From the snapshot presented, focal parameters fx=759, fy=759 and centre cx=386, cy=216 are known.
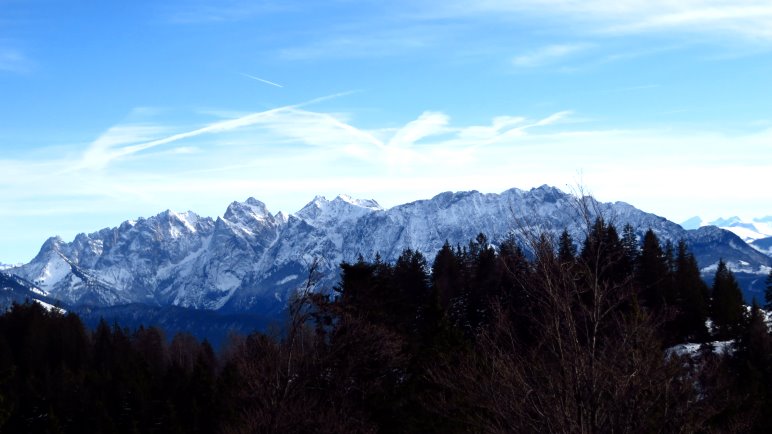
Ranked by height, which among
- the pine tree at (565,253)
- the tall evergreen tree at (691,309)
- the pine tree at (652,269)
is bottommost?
the tall evergreen tree at (691,309)

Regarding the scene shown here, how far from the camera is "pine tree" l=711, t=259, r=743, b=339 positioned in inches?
2926

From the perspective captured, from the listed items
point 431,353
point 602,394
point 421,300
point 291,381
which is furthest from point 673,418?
point 421,300

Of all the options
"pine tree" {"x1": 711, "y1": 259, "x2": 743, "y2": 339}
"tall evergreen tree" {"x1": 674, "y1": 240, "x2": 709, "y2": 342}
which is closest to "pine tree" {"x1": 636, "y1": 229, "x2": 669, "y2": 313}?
"tall evergreen tree" {"x1": 674, "y1": 240, "x2": 709, "y2": 342}

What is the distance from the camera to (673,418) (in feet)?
47.0

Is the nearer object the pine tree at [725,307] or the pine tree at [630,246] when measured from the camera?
the pine tree at [725,307]

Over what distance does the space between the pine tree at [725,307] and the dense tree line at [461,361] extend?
18 centimetres

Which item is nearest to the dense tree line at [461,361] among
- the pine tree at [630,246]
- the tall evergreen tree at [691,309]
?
the tall evergreen tree at [691,309]

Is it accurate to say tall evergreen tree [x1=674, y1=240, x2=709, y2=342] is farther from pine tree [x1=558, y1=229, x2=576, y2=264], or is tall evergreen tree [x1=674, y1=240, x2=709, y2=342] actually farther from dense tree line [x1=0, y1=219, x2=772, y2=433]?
pine tree [x1=558, y1=229, x2=576, y2=264]

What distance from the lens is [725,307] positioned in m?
75.1

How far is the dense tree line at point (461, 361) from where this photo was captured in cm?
1437

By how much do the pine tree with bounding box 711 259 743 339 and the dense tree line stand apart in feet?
0.60

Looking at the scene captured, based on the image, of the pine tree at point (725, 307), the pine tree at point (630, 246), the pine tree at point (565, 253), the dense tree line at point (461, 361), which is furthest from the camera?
the pine tree at point (630, 246)

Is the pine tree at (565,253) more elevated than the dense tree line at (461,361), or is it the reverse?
the pine tree at (565,253)

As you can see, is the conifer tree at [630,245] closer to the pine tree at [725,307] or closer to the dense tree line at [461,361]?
the dense tree line at [461,361]
